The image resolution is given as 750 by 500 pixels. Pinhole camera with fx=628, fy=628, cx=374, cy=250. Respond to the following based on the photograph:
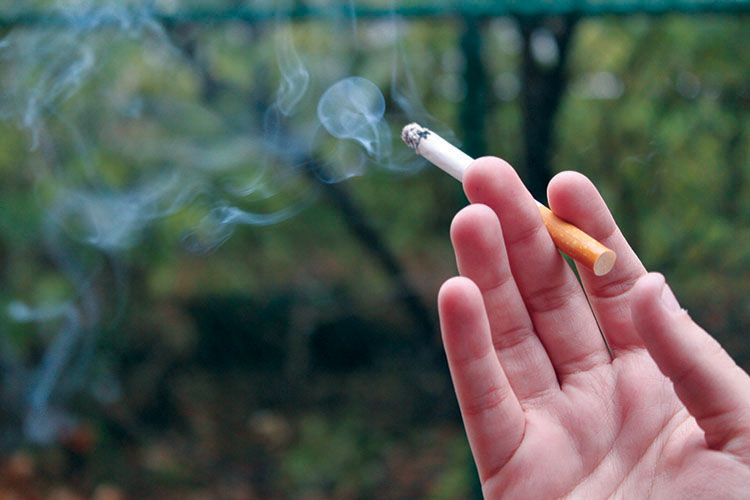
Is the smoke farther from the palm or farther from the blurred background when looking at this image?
the palm

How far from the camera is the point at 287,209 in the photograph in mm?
1915

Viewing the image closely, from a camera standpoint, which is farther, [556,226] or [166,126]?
[166,126]

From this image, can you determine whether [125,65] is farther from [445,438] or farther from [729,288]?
[729,288]

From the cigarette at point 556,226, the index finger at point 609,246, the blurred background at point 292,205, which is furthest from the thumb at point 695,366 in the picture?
the blurred background at point 292,205

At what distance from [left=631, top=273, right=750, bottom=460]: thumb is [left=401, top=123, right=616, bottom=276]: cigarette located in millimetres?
108

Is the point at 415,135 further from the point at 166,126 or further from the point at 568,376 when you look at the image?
the point at 166,126

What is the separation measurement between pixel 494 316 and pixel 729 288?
3.78 feet

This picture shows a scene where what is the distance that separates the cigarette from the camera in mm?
895

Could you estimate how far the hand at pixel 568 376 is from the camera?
814 mm

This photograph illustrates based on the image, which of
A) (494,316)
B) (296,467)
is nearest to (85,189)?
(296,467)

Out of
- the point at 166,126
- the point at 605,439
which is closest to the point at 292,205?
the point at 166,126

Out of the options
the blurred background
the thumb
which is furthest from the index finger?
the blurred background

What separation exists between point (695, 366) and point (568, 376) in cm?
29

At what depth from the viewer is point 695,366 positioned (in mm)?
785
